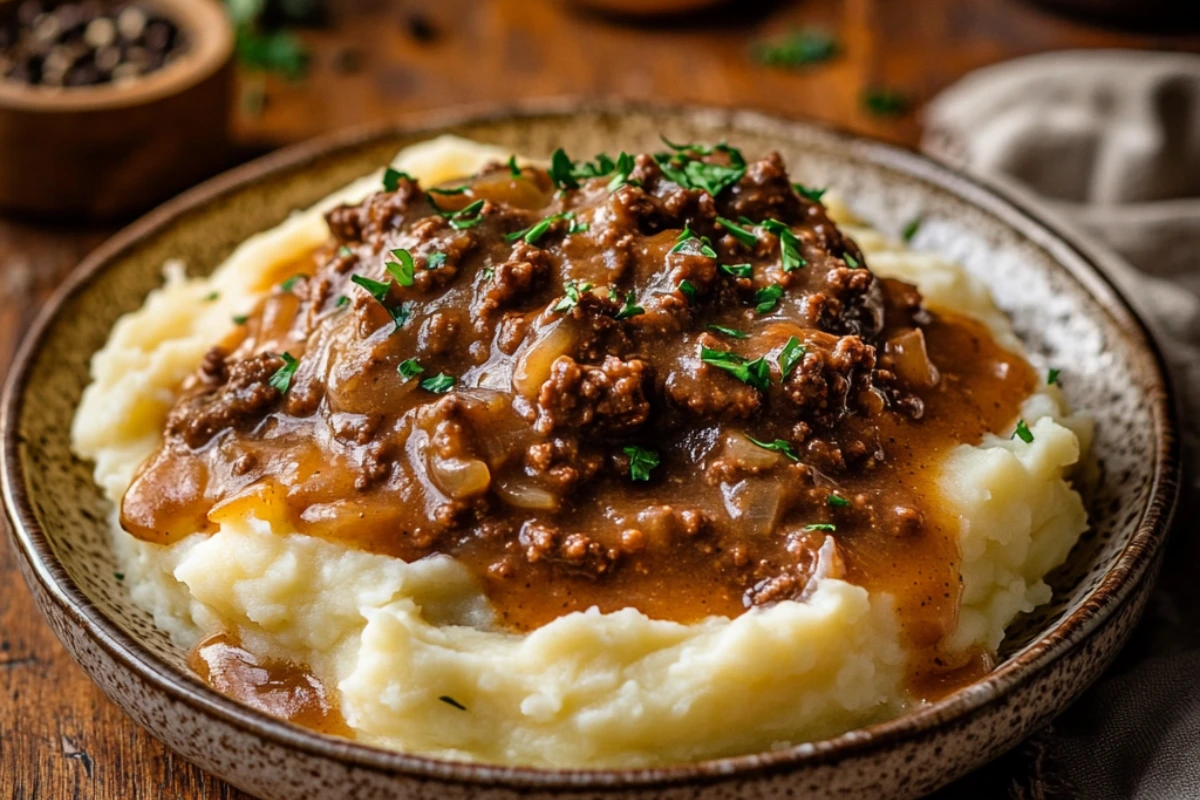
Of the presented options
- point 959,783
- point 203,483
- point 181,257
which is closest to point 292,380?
point 203,483

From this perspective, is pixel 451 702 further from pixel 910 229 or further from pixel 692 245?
pixel 910 229

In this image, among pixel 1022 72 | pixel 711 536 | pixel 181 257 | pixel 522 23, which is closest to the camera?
pixel 711 536

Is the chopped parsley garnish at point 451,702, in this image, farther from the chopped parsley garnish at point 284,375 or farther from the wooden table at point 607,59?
the wooden table at point 607,59

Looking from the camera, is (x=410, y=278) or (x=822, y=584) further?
(x=410, y=278)

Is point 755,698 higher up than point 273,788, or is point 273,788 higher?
point 755,698

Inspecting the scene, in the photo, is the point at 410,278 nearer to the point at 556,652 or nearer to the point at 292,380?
the point at 292,380

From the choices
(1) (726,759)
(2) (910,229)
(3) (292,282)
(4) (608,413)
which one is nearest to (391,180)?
(3) (292,282)

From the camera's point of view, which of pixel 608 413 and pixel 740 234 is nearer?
pixel 608 413

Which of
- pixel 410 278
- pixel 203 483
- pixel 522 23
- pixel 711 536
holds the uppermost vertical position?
pixel 410 278
